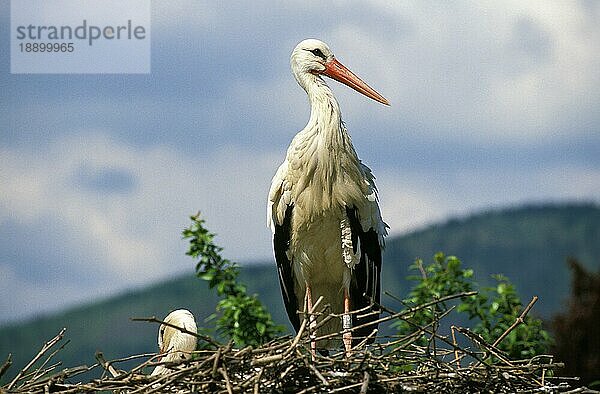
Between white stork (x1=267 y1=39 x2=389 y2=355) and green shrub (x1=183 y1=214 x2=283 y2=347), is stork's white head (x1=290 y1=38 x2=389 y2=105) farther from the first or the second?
green shrub (x1=183 y1=214 x2=283 y2=347)

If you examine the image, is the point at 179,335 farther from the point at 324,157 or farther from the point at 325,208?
the point at 324,157

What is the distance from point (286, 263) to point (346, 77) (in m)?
0.90

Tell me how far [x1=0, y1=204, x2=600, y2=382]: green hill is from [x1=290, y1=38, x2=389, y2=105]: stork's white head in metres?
4.15

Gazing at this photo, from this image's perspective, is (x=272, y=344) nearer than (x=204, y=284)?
Yes

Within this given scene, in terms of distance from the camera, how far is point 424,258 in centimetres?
1090

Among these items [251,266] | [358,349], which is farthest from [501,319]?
[251,266]

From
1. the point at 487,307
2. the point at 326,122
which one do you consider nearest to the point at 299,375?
the point at 326,122

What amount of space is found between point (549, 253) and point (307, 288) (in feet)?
26.3

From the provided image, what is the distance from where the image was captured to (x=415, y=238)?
10.8 metres

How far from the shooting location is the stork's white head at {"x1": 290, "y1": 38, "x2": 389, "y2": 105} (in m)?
4.56

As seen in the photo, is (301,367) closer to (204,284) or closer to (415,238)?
(204,284)

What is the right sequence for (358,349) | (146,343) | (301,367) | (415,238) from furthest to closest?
(415,238)
(146,343)
(358,349)
(301,367)

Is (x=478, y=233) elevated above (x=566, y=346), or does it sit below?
above

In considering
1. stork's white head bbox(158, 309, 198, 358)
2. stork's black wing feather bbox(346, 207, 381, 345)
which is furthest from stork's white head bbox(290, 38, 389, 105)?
stork's white head bbox(158, 309, 198, 358)
